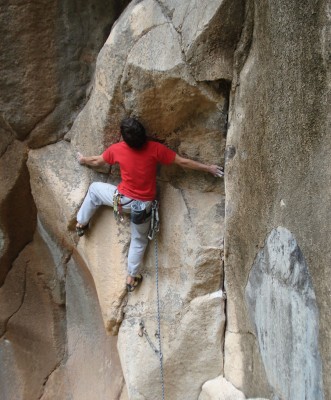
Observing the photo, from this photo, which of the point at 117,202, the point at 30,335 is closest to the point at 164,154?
the point at 117,202

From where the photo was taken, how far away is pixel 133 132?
3441mm

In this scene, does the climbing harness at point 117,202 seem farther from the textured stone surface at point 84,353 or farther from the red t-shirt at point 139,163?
the textured stone surface at point 84,353

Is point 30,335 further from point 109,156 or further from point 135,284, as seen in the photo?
point 109,156

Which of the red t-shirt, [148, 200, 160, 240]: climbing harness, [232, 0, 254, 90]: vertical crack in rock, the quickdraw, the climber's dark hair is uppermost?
[232, 0, 254, 90]: vertical crack in rock

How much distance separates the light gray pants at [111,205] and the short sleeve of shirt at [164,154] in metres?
0.32

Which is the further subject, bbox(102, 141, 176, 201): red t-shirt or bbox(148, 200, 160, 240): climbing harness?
bbox(148, 200, 160, 240): climbing harness

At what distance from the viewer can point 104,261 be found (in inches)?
158

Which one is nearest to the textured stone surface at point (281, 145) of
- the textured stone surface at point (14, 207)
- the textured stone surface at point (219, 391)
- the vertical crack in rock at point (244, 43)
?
the vertical crack in rock at point (244, 43)

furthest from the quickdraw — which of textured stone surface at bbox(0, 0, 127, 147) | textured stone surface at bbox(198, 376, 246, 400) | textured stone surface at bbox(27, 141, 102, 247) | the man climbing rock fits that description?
textured stone surface at bbox(198, 376, 246, 400)

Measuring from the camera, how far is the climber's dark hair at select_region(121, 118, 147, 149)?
3.44 m

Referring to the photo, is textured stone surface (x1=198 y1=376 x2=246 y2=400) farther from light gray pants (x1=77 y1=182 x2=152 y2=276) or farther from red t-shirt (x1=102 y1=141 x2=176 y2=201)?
red t-shirt (x1=102 y1=141 x2=176 y2=201)

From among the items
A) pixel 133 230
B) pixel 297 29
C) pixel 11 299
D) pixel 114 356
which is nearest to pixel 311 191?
pixel 297 29

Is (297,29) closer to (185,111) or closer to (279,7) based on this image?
(279,7)

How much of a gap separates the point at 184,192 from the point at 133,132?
0.60 metres
